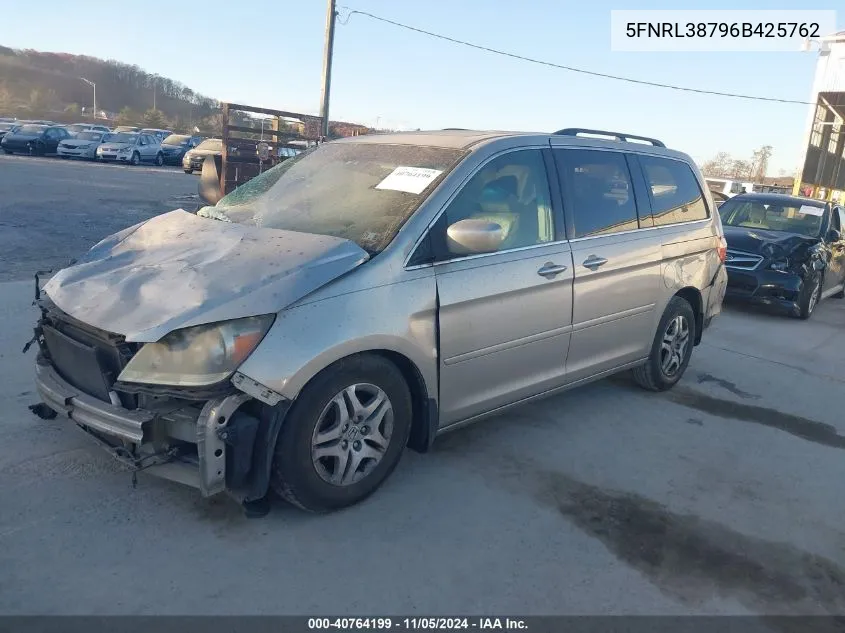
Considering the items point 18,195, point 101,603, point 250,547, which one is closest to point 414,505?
point 250,547

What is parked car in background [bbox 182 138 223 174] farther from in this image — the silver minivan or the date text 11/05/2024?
the date text 11/05/2024

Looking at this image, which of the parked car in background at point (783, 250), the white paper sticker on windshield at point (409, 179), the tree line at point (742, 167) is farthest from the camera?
the tree line at point (742, 167)

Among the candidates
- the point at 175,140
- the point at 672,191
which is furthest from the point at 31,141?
the point at 672,191

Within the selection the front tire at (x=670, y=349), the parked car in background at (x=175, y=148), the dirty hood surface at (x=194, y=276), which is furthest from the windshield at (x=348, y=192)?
the parked car in background at (x=175, y=148)

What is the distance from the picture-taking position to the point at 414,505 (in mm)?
3393

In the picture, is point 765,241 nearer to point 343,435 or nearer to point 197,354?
point 343,435

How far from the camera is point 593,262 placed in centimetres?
427

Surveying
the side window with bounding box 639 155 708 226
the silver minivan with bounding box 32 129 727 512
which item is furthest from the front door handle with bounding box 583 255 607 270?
the side window with bounding box 639 155 708 226

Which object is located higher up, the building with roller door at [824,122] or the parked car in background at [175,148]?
the building with roller door at [824,122]

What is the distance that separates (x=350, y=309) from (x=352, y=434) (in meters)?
0.59

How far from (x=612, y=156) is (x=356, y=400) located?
268 cm

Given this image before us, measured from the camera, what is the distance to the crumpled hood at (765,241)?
894 cm

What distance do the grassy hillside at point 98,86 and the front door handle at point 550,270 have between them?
84460 mm

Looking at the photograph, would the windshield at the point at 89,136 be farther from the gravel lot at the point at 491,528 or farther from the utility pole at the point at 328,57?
the gravel lot at the point at 491,528
